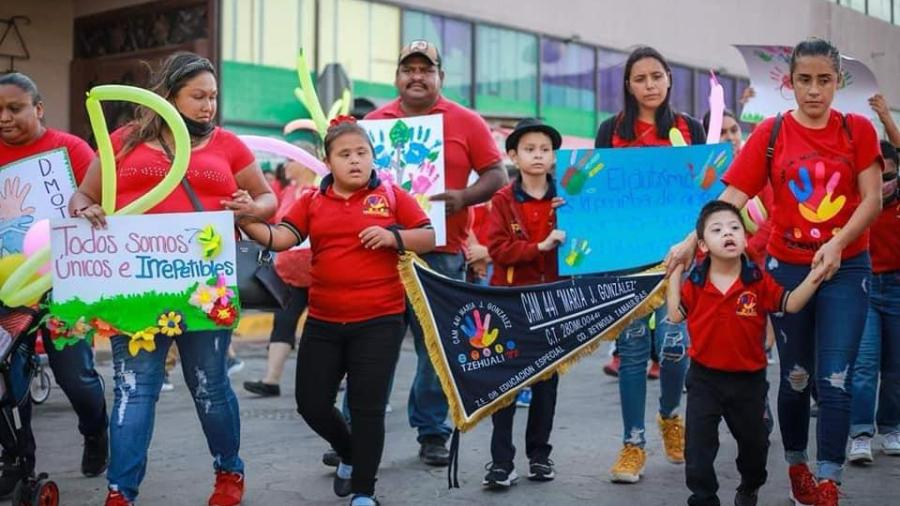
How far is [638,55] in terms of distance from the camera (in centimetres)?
612

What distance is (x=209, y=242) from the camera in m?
4.94

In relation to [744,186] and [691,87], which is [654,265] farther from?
[691,87]

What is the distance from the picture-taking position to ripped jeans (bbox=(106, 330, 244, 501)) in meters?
4.88

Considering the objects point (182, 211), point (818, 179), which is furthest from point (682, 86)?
point (182, 211)

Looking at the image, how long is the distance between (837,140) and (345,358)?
2.27 metres

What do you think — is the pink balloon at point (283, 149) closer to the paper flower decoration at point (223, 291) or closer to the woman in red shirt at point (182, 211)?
the woman in red shirt at point (182, 211)

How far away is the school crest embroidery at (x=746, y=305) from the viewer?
4.90m

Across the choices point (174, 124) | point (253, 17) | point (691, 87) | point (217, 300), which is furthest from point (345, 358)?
point (691, 87)

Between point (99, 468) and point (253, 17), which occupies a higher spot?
point (253, 17)

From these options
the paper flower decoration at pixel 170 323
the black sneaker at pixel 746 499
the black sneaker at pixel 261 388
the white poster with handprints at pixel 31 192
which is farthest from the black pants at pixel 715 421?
the black sneaker at pixel 261 388

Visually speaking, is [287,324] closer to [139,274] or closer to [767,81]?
[767,81]

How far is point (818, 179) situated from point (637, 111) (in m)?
1.33

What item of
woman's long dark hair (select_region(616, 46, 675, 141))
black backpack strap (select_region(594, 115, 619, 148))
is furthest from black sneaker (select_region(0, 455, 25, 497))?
woman's long dark hair (select_region(616, 46, 675, 141))

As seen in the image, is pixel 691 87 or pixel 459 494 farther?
pixel 691 87
